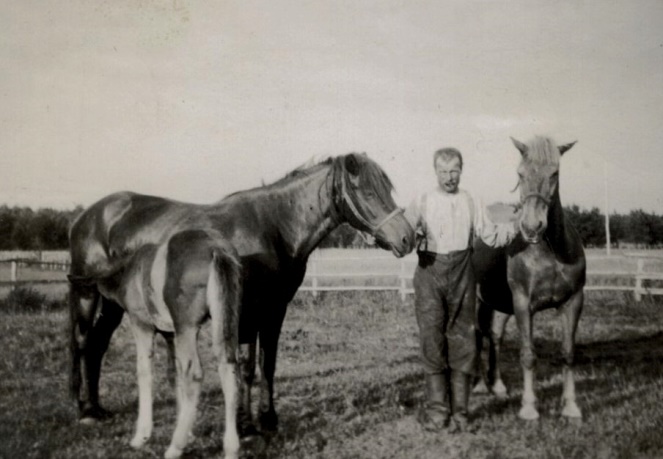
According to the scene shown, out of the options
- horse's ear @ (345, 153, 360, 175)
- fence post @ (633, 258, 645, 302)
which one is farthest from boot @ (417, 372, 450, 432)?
fence post @ (633, 258, 645, 302)

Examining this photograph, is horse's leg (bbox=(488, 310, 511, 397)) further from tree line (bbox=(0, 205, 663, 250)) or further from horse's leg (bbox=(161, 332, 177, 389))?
horse's leg (bbox=(161, 332, 177, 389))

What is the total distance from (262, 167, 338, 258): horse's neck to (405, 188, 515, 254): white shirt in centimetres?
74

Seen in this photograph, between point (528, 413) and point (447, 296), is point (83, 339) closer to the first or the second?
point (447, 296)

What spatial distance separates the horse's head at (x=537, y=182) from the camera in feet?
15.4

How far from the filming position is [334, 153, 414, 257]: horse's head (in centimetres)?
457

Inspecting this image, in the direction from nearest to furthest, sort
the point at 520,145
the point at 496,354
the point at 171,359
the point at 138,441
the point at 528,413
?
the point at 138,441
the point at 520,145
the point at 528,413
the point at 171,359
the point at 496,354

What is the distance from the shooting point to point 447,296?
15.3 feet

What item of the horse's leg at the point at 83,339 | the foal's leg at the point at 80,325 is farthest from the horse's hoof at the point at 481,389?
the foal's leg at the point at 80,325

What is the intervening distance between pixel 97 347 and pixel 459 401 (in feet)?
11.4

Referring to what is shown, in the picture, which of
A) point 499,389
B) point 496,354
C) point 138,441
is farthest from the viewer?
point 496,354

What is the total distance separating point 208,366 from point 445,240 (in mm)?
3987

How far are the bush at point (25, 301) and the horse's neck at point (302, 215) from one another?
594 centimetres

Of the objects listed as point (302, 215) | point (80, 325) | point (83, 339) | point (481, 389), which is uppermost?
point (302, 215)

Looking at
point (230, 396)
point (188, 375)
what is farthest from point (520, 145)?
point (188, 375)
